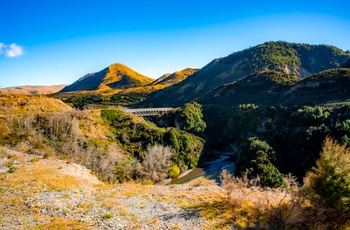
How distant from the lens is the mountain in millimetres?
164500

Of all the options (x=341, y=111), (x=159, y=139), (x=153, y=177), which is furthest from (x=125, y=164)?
(x=341, y=111)

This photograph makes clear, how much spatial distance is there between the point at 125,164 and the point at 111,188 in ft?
104

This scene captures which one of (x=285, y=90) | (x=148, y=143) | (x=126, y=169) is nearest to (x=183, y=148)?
(x=148, y=143)

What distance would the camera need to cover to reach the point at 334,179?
15.7m

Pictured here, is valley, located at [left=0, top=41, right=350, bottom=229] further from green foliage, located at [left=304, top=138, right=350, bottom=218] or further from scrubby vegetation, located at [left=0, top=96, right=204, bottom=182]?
scrubby vegetation, located at [left=0, top=96, right=204, bottom=182]

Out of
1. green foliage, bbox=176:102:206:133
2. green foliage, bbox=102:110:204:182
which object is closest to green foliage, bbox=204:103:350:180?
green foliage, bbox=176:102:206:133

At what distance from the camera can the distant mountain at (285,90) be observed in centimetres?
8094

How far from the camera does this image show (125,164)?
54906 millimetres

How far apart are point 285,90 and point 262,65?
69313 millimetres

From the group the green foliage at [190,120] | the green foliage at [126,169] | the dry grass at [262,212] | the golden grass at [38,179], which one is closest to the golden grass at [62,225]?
the golden grass at [38,179]

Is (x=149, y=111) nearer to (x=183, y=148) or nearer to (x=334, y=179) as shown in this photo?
(x=183, y=148)

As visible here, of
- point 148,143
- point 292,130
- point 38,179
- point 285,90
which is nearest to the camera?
point 38,179

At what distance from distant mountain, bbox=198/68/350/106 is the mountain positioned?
1545 inches

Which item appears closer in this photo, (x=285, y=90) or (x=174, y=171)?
(x=174, y=171)
